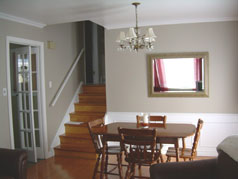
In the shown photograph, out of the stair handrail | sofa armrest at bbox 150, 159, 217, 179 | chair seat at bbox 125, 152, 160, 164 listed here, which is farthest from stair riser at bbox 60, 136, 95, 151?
sofa armrest at bbox 150, 159, 217, 179

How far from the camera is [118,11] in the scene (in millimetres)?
3740

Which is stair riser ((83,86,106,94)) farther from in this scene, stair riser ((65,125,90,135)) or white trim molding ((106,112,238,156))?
white trim molding ((106,112,238,156))

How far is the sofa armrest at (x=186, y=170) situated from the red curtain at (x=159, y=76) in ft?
8.12

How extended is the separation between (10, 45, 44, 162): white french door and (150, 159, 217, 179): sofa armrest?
2893mm

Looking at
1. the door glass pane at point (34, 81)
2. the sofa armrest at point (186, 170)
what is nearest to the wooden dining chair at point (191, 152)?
the sofa armrest at point (186, 170)

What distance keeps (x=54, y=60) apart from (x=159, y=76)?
6.68 ft

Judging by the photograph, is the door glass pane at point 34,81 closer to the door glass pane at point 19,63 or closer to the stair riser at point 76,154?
the door glass pane at point 19,63

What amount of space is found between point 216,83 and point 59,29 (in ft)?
10.4

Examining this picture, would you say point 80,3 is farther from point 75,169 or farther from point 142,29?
point 75,169

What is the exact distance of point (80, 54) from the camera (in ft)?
19.3

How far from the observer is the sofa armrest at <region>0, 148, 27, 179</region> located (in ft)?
9.13

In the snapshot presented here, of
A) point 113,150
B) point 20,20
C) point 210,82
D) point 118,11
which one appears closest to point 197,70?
point 210,82

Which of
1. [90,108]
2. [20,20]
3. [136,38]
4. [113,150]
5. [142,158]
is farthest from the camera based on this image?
[90,108]

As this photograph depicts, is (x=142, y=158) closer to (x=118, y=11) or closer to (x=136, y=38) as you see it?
(x=136, y=38)
